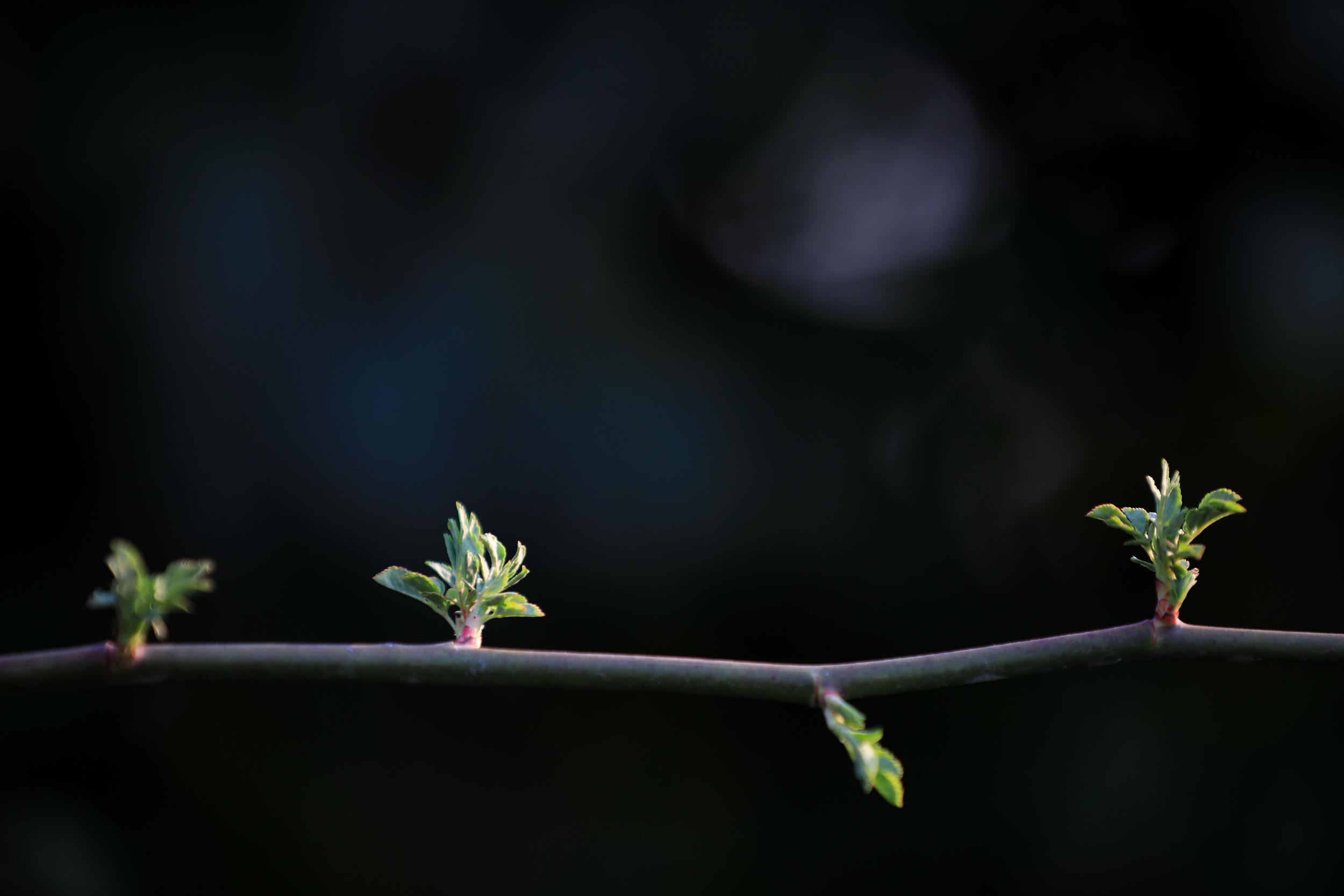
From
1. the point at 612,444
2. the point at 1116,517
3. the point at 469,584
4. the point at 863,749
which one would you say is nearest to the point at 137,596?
the point at 469,584

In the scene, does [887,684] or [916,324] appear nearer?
[887,684]

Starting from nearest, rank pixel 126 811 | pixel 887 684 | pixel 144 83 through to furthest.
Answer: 1. pixel 887 684
2. pixel 126 811
3. pixel 144 83

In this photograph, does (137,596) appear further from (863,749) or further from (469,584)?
(863,749)

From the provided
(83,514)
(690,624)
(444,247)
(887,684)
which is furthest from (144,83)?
(887,684)

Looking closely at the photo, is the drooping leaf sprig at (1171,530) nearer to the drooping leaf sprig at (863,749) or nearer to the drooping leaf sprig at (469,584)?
the drooping leaf sprig at (863,749)

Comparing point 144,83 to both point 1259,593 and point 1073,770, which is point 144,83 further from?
point 1259,593

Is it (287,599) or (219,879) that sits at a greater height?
(287,599)

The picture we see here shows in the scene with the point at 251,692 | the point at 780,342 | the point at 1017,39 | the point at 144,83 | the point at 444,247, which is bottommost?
the point at 251,692
